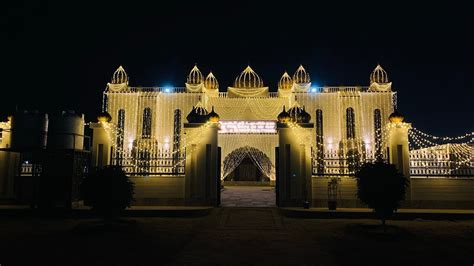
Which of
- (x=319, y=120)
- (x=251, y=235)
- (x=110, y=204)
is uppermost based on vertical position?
(x=319, y=120)

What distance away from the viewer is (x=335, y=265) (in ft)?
16.8

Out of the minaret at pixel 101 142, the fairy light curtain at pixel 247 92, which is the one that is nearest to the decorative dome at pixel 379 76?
the fairy light curtain at pixel 247 92

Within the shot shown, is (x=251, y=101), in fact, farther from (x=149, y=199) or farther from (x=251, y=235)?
(x=251, y=235)

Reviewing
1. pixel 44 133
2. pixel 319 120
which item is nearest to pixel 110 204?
pixel 44 133

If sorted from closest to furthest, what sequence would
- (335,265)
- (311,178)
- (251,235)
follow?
(335,265) → (251,235) → (311,178)

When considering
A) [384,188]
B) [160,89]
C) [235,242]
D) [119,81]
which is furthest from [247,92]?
[235,242]

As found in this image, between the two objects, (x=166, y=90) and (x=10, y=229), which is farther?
(x=166, y=90)

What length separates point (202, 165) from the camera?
36.6ft

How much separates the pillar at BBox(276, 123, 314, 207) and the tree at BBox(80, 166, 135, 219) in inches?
203

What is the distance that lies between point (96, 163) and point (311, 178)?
24.1 ft

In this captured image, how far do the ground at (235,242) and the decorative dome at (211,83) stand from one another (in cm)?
1421

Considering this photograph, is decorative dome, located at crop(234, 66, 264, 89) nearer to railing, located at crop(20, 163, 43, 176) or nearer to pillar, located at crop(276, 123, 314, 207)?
pillar, located at crop(276, 123, 314, 207)

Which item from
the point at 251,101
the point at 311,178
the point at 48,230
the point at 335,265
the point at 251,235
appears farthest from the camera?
the point at 251,101

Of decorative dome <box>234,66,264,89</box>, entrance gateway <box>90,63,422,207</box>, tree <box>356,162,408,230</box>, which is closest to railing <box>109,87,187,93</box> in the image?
entrance gateway <box>90,63,422,207</box>
